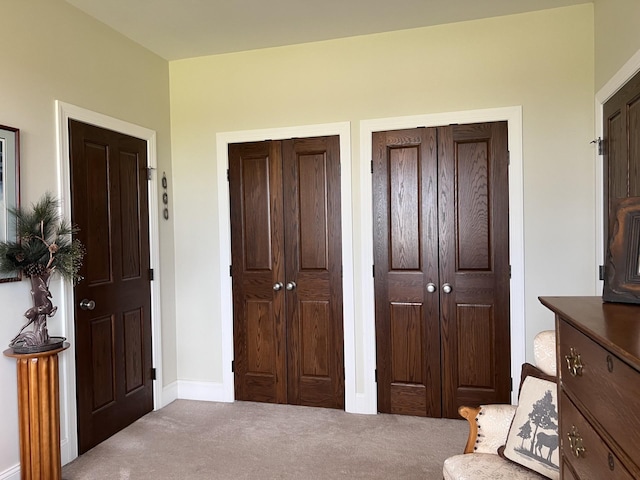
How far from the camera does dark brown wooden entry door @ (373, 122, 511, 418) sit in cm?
319

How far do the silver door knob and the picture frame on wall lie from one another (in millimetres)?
2868

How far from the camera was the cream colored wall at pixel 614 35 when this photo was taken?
2293 millimetres

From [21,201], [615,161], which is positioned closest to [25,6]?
[21,201]

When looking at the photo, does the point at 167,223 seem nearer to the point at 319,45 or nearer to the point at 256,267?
the point at 256,267

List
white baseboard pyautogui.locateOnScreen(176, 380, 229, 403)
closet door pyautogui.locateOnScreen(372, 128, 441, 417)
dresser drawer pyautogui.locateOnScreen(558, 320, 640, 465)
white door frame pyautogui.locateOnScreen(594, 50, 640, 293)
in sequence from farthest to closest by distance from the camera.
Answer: white baseboard pyautogui.locateOnScreen(176, 380, 229, 403), closet door pyautogui.locateOnScreen(372, 128, 441, 417), white door frame pyautogui.locateOnScreen(594, 50, 640, 293), dresser drawer pyautogui.locateOnScreen(558, 320, 640, 465)

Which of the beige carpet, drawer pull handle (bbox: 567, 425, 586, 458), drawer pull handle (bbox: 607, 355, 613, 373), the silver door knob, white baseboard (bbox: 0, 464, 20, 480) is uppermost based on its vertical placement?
drawer pull handle (bbox: 607, 355, 613, 373)

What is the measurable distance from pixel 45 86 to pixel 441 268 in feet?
9.36

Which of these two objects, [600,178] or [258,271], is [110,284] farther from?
[600,178]

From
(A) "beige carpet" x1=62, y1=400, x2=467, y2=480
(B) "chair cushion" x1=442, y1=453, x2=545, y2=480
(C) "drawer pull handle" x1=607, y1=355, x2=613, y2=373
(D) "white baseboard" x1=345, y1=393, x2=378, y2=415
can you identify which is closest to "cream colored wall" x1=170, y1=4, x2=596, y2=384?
(D) "white baseboard" x1=345, y1=393, x2=378, y2=415

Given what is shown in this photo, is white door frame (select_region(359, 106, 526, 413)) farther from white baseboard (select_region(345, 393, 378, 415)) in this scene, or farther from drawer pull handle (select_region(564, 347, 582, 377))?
drawer pull handle (select_region(564, 347, 582, 377))

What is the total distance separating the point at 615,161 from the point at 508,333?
4.35 ft

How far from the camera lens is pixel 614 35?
2.59 m

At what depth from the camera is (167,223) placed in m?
3.78

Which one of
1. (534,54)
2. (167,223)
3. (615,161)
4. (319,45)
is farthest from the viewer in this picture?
(167,223)
